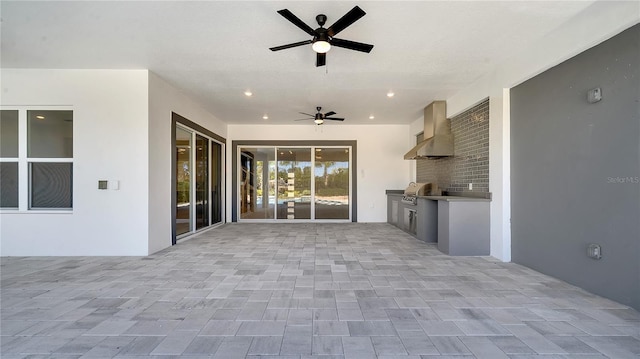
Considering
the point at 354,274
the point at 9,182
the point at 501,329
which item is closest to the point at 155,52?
the point at 9,182

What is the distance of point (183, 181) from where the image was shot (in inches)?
228

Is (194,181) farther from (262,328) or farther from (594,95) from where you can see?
(594,95)

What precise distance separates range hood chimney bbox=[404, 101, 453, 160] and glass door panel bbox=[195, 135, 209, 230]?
4.95 m

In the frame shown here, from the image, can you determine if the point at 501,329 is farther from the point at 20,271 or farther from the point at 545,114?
the point at 20,271

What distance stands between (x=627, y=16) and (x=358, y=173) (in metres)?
6.04

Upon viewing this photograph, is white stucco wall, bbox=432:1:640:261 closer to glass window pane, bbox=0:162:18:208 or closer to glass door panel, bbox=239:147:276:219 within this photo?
glass door panel, bbox=239:147:276:219

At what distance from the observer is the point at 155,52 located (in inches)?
148

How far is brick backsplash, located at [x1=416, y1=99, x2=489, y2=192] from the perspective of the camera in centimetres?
461

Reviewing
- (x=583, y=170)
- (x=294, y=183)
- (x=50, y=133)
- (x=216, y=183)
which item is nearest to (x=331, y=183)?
(x=294, y=183)

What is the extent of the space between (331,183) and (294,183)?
3.69 feet

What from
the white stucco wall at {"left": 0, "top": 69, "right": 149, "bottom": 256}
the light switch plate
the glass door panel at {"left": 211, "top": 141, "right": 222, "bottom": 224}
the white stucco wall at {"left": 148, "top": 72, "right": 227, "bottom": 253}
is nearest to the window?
the white stucco wall at {"left": 0, "top": 69, "right": 149, "bottom": 256}

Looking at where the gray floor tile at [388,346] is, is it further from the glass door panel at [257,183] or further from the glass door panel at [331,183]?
the glass door panel at [257,183]

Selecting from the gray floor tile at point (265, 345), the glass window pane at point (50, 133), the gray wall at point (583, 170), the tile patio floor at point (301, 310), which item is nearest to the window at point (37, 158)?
the glass window pane at point (50, 133)

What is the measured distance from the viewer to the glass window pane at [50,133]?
14.5 ft
